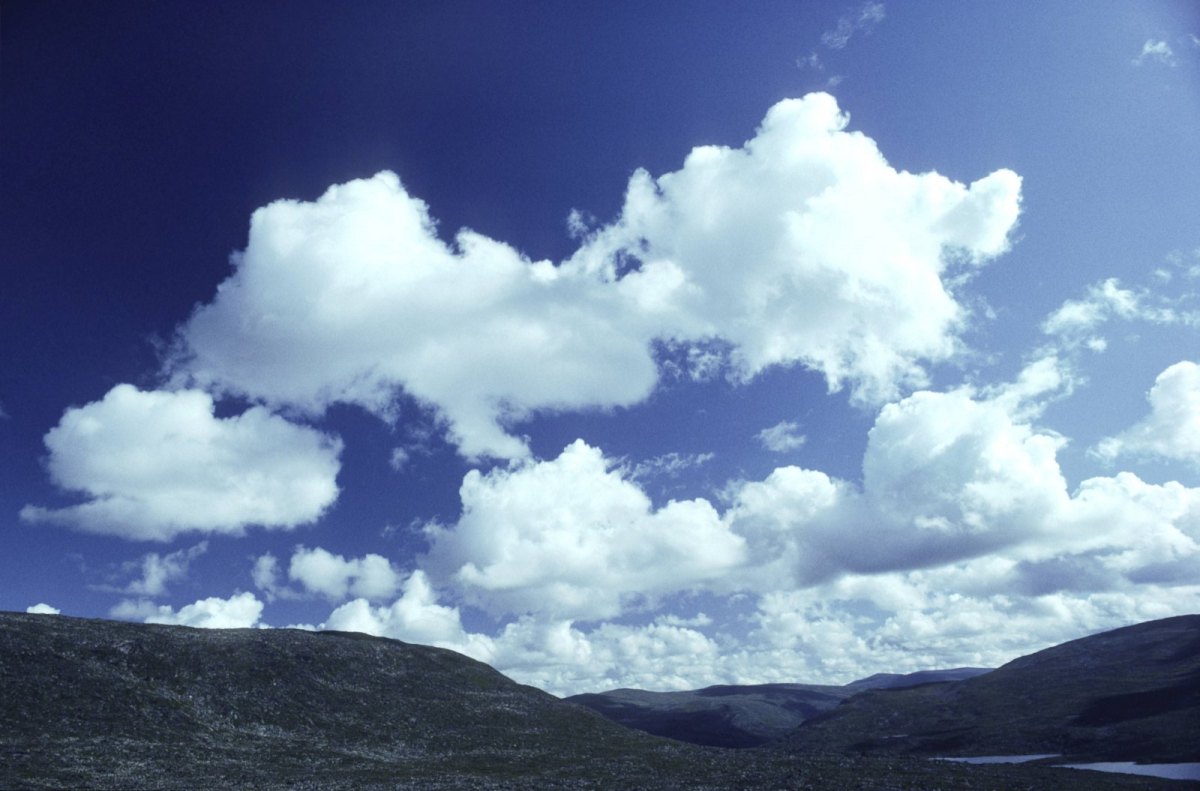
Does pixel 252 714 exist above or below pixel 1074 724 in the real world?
above

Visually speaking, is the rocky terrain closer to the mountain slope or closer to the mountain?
the mountain slope

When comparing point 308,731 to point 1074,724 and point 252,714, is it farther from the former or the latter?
point 1074,724

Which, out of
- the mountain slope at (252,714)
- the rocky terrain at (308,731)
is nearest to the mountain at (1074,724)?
the rocky terrain at (308,731)

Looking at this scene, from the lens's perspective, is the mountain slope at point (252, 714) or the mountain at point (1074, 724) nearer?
the mountain slope at point (252, 714)

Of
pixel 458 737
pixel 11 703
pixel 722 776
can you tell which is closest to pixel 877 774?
pixel 722 776

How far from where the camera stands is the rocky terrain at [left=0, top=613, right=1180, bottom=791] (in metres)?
66.9

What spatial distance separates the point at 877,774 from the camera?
80188mm

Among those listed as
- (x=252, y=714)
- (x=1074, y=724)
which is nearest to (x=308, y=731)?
(x=252, y=714)

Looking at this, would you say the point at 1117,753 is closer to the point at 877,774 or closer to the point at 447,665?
the point at 877,774

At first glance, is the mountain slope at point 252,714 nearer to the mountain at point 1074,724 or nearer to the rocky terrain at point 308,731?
the rocky terrain at point 308,731

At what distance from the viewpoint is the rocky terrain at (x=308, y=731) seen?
6688 centimetres

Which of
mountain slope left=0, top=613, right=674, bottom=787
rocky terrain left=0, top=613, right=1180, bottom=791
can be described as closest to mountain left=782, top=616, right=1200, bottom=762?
rocky terrain left=0, top=613, right=1180, bottom=791

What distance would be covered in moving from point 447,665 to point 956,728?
128 m

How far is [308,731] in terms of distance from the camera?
98.6 meters
